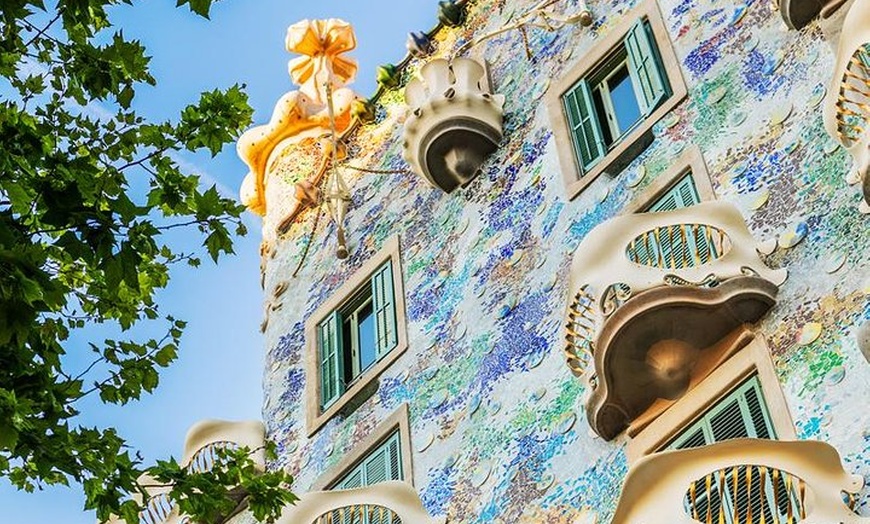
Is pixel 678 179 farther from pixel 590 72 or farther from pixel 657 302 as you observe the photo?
pixel 590 72

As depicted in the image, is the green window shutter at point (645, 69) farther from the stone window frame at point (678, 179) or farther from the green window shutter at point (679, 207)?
the green window shutter at point (679, 207)

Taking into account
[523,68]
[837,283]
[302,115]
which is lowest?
[837,283]

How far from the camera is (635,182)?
490 inches

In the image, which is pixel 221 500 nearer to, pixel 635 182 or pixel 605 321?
pixel 605 321

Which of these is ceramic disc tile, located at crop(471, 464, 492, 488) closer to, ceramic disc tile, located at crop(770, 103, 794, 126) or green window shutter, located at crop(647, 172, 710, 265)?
green window shutter, located at crop(647, 172, 710, 265)

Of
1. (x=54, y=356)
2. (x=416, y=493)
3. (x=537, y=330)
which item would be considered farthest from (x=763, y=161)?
(x=54, y=356)

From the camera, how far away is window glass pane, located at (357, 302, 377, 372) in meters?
14.6

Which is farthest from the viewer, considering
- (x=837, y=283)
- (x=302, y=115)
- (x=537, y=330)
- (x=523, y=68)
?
(x=302, y=115)

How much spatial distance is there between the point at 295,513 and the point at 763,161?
12.7 ft

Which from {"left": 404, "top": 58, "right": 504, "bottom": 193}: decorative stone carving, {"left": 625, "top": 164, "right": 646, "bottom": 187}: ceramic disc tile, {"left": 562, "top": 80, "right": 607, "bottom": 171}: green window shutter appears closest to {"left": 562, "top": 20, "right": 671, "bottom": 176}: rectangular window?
{"left": 562, "top": 80, "right": 607, "bottom": 171}: green window shutter

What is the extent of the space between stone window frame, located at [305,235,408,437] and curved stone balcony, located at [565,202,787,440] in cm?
309

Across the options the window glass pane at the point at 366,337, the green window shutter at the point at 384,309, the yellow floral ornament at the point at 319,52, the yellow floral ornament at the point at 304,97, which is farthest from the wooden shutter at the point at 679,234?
the yellow floral ornament at the point at 319,52

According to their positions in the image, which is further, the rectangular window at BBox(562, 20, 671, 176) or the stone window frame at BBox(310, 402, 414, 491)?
the rectangular window at BBox(562, 20, 671, 176)

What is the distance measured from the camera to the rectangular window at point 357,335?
14.4m
